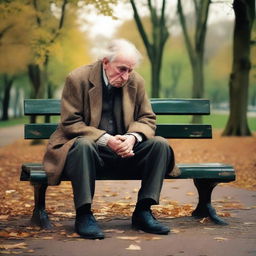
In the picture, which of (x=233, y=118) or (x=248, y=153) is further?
(x=233, y=118)

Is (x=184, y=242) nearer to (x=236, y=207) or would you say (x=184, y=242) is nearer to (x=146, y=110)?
(x=146, y=110)

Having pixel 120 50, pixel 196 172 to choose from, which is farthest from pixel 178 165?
pixel 120 50

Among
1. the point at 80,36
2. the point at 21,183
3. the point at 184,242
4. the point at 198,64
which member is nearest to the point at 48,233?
the point at 184,242

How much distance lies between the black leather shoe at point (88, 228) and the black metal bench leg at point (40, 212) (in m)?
0.44

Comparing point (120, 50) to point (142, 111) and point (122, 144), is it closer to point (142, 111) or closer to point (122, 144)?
point (142, 111)

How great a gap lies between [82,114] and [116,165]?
499mm

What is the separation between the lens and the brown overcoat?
516 centimetres

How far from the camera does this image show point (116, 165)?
17.4 feet

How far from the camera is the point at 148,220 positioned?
5.18 m

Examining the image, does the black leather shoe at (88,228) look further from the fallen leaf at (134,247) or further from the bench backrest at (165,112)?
the bench backrest at (165,112)

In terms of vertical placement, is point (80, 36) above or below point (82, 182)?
above

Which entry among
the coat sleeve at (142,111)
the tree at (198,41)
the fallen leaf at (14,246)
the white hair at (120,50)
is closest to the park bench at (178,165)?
the coat sleeve at (142,111)

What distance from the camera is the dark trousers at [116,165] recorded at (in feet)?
16.3

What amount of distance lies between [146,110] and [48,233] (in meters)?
1.29
